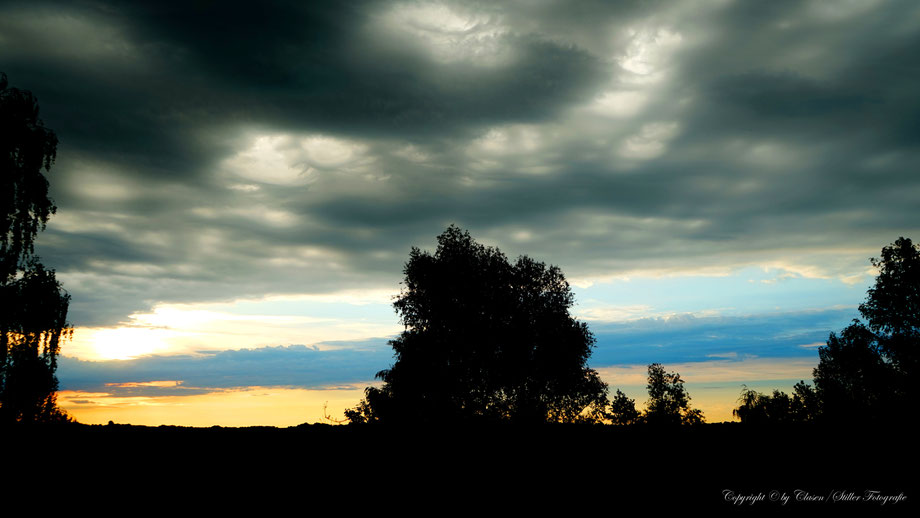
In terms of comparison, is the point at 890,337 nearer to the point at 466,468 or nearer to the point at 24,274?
the point at 466,468

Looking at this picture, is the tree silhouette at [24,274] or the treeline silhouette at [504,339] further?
the treeline silhouette at [504,339]

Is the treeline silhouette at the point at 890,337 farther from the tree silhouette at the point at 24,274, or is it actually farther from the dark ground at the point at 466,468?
the tree silhouette at the point at 24,274

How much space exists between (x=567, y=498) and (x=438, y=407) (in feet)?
98.8

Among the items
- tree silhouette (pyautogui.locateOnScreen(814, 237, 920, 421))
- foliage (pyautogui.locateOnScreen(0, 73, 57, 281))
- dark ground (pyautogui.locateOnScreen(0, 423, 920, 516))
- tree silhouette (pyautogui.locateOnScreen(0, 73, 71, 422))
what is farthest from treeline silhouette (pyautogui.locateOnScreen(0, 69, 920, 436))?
dark ground (pyautogui.locateOnScreen(0, 423, 920, 516))

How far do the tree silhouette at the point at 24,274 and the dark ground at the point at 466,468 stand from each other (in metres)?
16.8

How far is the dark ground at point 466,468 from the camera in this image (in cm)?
764

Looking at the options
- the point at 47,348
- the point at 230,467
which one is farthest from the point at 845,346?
the point at 47,348

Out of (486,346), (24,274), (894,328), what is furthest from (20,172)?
(894,328)

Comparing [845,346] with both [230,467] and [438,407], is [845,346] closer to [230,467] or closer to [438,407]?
[438,407]

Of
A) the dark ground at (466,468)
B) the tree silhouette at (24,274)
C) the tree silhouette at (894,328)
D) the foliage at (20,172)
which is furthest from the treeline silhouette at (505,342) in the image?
the dark ground at (466,468)

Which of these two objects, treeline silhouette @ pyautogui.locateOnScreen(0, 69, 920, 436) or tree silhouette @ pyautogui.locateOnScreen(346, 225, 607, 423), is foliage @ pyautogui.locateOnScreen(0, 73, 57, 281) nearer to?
treeline silhouette @ pyautogui.locateOnScreen(0, 69, 920, 436)

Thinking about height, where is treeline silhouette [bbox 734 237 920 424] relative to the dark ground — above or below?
above

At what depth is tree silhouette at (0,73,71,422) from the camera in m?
21.3

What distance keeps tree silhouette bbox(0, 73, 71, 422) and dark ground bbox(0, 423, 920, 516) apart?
1683cm
